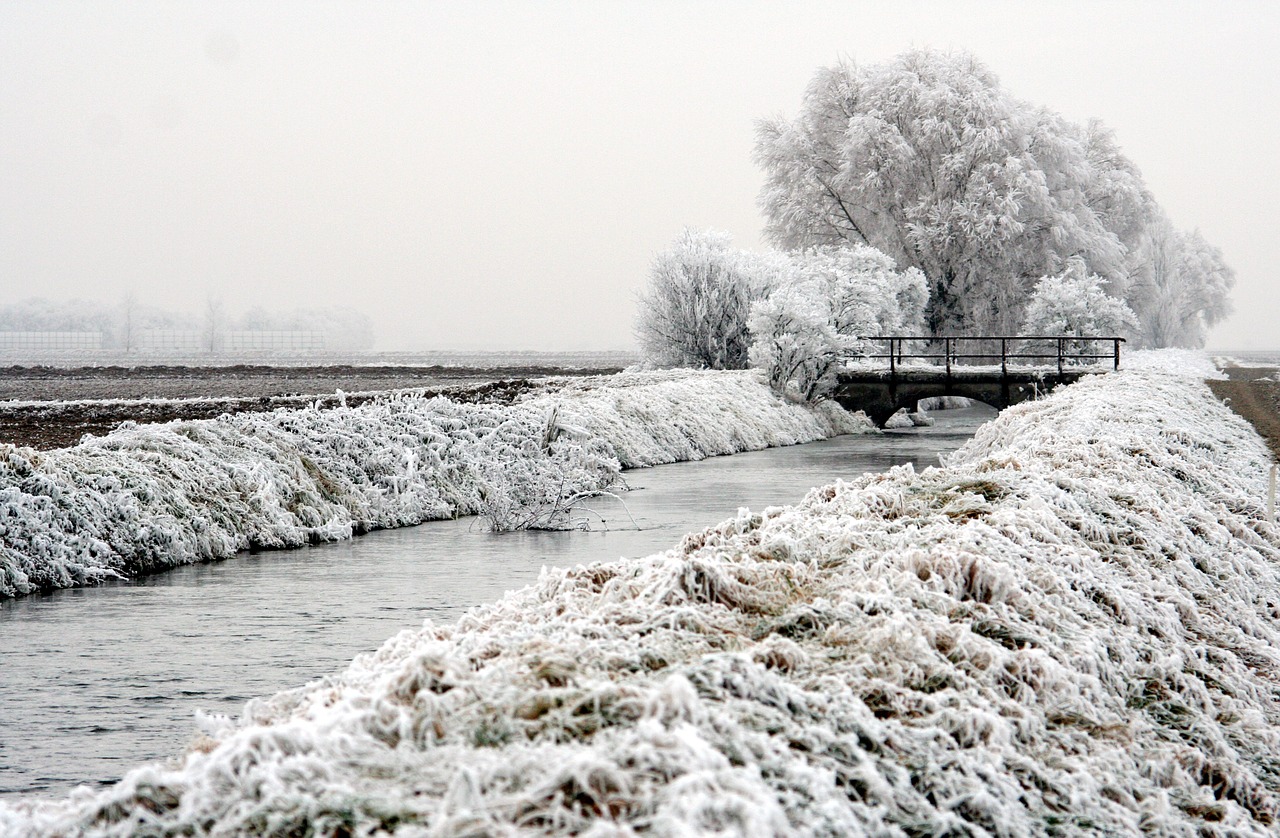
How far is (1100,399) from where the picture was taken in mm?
15055

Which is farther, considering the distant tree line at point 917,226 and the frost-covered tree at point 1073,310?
Result: the frost-covered tree at point 1073,310

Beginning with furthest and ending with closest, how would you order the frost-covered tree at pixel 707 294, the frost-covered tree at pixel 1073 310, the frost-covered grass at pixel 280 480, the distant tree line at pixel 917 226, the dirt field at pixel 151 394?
the frost-covered tree at pixel 1073 310
the distant tree line at pixel 917 226
the frost-covered tree at pixel 707 294
the dirt field at pixel 151 394
the frost-covered grass at pixel 280 480

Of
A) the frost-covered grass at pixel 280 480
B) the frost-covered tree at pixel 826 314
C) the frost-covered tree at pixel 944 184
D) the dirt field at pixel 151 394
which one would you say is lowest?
the frost-covered grass at pixel 280 480

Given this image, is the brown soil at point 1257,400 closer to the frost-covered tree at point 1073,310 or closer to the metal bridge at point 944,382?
the metal bridge at point 944,382

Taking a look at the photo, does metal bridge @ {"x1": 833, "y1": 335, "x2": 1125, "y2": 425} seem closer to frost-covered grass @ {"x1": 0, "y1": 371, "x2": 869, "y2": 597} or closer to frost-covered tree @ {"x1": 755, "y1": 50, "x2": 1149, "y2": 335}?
frost-covered grass @ {"x1": 0, "y1": 371, "x2": 869, "y2": 597}

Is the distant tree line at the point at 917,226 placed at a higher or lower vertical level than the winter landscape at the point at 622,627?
higher

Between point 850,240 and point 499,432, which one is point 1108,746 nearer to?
point 499,432

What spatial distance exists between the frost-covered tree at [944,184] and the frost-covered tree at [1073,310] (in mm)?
2563

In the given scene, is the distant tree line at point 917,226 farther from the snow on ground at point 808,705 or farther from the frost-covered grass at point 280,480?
the snow on ground at point 808,705

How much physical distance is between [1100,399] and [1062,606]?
11.1 metres

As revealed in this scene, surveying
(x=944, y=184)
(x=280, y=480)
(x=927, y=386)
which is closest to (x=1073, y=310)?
(x=944, y=184)

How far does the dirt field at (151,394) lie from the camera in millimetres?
18609

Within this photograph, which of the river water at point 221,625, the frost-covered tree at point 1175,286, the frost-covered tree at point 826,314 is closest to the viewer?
the river water at point 221,625

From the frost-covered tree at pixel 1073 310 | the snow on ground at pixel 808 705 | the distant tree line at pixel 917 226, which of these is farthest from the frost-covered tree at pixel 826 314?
the snow on ground at pixel 808 705
